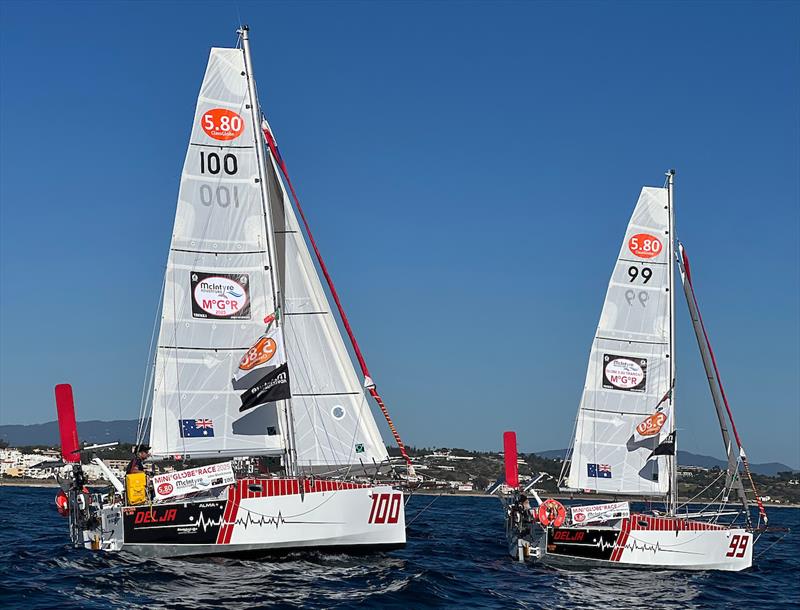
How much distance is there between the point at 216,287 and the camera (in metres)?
28.0

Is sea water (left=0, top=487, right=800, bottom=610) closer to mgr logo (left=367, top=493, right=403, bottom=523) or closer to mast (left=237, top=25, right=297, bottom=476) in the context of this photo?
mgr logo (left=367, top=493, right=403, bottom=523)

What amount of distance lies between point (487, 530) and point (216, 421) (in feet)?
64.4

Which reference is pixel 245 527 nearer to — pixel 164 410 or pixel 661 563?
pixel 164 410

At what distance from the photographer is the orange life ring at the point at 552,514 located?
28.9m

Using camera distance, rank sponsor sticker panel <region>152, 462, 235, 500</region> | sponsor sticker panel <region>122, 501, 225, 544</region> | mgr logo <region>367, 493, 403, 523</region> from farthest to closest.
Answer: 1. mgr logo <region>367, 493, 403, 523</region>
2. sponsor sticker panel <region>152, 462, 235, 500</region>
3. sponsor sticker panel <region>122, 501, 225, 544</region>

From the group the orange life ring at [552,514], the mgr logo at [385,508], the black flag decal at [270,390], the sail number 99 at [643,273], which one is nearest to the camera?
the mgr logo at [385,508]

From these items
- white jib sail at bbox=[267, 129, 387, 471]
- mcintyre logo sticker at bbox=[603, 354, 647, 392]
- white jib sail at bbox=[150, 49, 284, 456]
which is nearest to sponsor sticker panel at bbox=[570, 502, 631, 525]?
mcintyre logo sticker at bbox=[603, 354, 647, 392]

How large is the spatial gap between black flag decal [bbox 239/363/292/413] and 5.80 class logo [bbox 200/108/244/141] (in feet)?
23.7

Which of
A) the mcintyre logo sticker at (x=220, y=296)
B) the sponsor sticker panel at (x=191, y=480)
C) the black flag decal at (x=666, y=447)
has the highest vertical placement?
the mcintyre logo sticker at (x=220, y=296)

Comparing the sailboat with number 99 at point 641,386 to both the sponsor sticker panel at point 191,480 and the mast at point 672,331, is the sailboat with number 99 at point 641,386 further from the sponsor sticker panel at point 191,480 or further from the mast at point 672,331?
the sponsor sticker panel at point 191,480

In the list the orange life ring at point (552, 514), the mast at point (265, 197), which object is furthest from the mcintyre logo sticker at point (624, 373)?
the mast at point (265, 197)

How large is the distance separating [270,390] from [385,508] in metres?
4.57

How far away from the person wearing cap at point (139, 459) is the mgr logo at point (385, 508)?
636 cm

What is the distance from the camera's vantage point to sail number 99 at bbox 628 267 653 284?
33.6m
